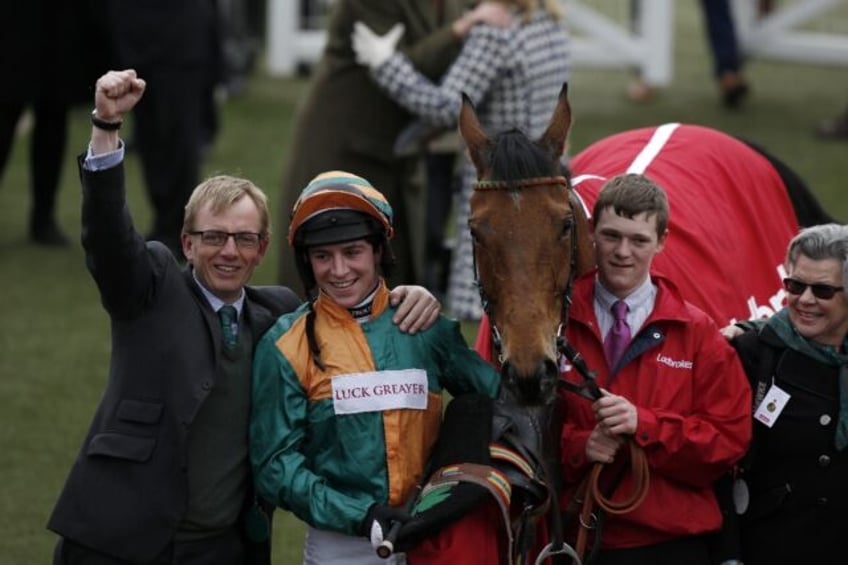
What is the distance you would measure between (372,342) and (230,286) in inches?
15.2

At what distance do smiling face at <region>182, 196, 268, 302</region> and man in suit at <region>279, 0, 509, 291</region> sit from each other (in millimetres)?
2784

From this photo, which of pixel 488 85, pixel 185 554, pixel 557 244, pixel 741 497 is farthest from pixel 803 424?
pixel 488 85

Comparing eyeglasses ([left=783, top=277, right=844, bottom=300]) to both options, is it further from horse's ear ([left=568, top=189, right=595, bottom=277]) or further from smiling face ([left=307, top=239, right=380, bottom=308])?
smiling face ([left=307, top=239, right=380, bottom=308])

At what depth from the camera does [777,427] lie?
436 cm

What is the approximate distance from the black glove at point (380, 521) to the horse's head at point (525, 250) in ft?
1.25

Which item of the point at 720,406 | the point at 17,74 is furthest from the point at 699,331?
the point at 17,74

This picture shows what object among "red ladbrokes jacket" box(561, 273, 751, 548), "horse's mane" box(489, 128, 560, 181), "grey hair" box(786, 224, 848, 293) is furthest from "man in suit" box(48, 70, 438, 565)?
"grey hair" box(786, 224, 848, 293)

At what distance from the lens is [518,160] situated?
418 centimetres

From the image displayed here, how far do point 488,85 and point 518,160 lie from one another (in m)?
3.56

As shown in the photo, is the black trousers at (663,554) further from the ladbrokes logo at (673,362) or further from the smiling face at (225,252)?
the smiling face at (225,252)

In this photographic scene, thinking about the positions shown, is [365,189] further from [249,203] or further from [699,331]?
[699,331]

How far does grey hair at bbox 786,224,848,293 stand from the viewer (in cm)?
439

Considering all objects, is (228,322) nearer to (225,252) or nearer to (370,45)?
(225,252)

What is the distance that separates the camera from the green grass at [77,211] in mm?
6516
